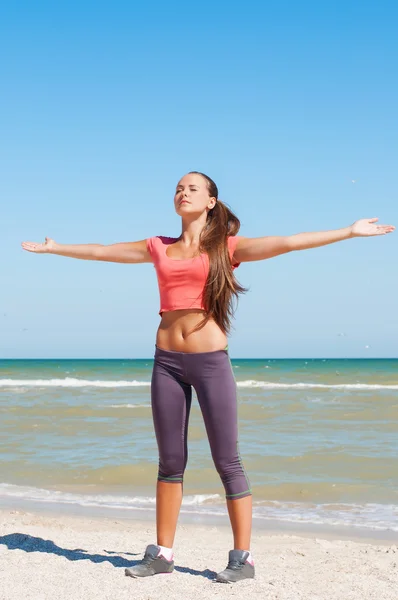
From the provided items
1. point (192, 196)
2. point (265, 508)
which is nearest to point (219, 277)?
point (192, 196)

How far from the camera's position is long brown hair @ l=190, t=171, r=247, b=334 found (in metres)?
3.63

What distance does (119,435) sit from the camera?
1046cm

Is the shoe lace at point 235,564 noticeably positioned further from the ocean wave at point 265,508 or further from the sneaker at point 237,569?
the ocean wave at point 265,508

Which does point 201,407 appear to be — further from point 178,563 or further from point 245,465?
point 245,465

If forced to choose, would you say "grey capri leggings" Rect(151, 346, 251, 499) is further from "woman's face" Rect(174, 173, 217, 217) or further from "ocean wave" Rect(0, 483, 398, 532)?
"ocean wave" Rect(0, 483, 398, 532)

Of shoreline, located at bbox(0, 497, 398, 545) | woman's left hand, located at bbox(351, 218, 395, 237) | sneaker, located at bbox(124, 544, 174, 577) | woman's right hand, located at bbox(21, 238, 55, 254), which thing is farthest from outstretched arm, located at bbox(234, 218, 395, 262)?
shoreline, located at bbox(0, 497, 398, 545)

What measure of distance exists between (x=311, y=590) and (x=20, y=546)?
1916 mm

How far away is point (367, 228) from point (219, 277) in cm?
79

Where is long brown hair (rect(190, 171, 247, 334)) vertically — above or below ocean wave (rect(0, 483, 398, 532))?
above

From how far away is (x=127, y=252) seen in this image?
390cm

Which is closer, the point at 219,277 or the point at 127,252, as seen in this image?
the point at 219,277

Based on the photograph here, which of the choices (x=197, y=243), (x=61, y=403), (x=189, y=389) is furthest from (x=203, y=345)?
(x=61, y=403)

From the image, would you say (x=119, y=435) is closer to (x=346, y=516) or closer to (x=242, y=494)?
(x=346, y=516)

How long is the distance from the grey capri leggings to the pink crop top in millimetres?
261
